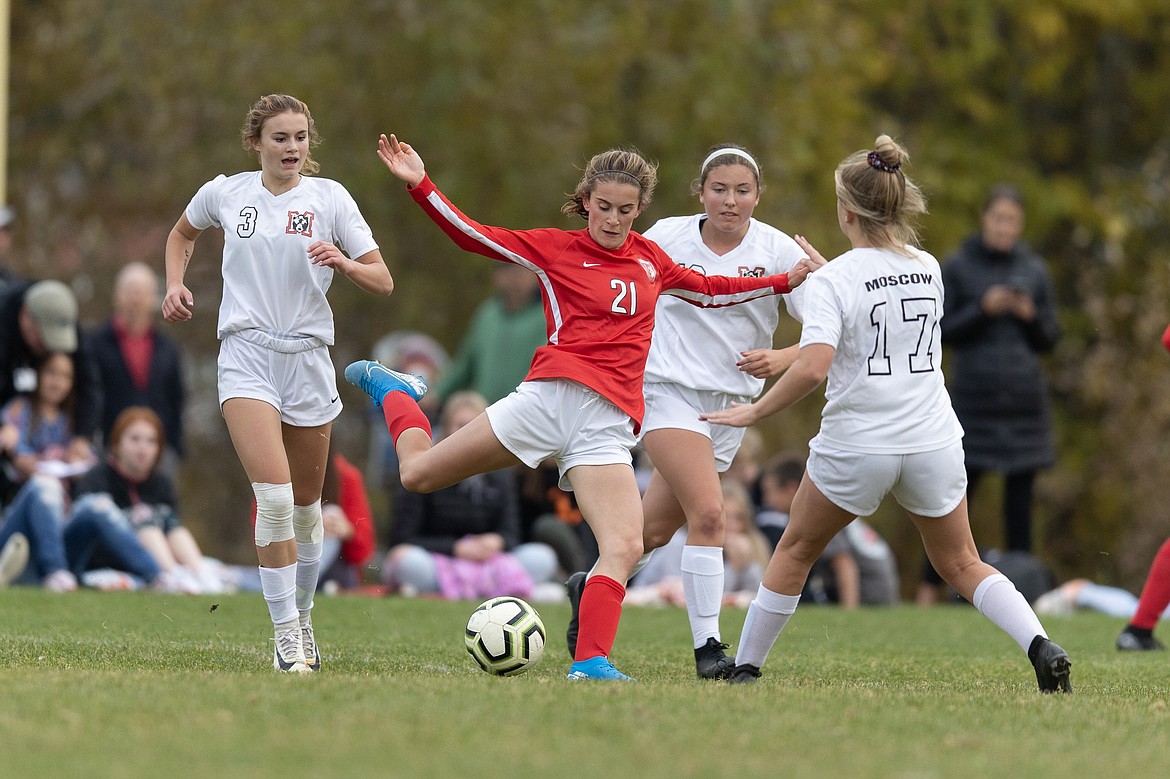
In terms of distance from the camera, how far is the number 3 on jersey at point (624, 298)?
718cm

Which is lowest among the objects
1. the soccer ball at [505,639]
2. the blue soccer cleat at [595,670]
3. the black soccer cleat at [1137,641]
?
the black soccer cleat at [1137,641]

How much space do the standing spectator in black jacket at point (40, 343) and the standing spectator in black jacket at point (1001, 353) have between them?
6.44 m

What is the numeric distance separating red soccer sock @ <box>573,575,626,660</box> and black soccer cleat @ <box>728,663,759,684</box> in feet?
2.21

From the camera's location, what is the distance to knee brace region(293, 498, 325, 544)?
25.5ft

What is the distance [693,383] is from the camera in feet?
25.8

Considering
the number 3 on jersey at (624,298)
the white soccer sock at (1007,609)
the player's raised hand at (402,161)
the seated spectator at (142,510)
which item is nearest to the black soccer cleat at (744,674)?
the white soccer sock at (1007,609)

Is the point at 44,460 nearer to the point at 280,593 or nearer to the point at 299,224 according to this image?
the point at 280,593

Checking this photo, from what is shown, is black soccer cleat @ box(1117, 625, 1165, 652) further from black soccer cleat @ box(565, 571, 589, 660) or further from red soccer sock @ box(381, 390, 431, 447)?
red soccer sock @ box(381, 390, 431, 447)

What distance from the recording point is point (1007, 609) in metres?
7.11

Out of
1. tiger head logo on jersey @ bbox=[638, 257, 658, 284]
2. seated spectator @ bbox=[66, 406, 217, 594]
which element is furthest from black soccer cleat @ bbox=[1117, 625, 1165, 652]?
seated spectator @ bbox=[66, 406, 217, 594]

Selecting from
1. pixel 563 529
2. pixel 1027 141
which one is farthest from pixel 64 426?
pixel 1027 141

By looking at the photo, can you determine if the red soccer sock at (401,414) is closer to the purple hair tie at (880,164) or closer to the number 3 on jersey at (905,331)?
the number 3 on jersey at (905,331)

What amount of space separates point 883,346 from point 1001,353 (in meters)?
6.58

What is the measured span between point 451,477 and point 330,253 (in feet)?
3.40
